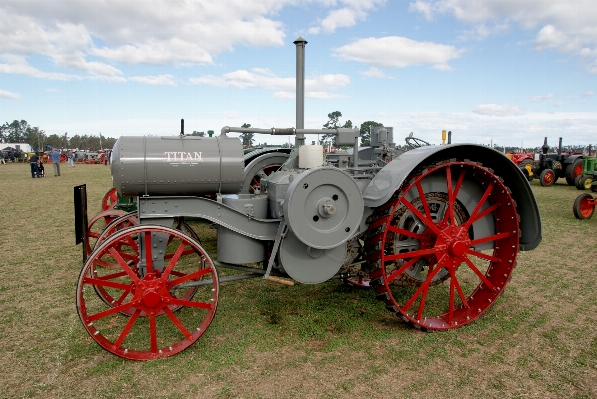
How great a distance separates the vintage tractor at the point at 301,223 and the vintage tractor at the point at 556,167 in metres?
14.6

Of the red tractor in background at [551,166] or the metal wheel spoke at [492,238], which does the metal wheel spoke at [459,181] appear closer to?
the metal wheel spoke at [492,238]

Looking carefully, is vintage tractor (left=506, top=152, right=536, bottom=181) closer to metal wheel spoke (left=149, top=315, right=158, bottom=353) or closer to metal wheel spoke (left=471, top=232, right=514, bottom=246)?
metal wheel spoke (left=471, top=232, right=514, bottom=246)

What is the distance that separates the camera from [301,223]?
3.19 meters

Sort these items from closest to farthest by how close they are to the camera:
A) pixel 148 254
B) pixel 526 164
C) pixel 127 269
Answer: pixel 127 269 → pixel 148 254 → pixel 526 164

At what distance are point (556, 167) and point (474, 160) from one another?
1538 centimetres

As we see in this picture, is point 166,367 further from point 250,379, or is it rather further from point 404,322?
point 404,322

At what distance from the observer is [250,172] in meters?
6.29

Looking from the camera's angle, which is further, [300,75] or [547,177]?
[547,177]

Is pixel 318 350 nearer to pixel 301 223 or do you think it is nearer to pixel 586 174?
pixel 301 223

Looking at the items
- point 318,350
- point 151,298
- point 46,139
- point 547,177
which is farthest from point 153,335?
point 46,139

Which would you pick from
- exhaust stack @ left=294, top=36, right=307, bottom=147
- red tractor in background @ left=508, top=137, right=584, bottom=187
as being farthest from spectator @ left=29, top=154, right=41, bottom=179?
red tractor in background @ left=508, top=137, right=584, bottom=187

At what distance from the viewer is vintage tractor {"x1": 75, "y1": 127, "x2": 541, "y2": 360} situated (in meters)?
3.15

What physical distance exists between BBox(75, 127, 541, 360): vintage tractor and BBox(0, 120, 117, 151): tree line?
79.9 metres

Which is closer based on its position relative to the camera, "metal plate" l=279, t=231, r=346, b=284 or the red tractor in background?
"metal plate" l=279, t=231, r=346, b=284
